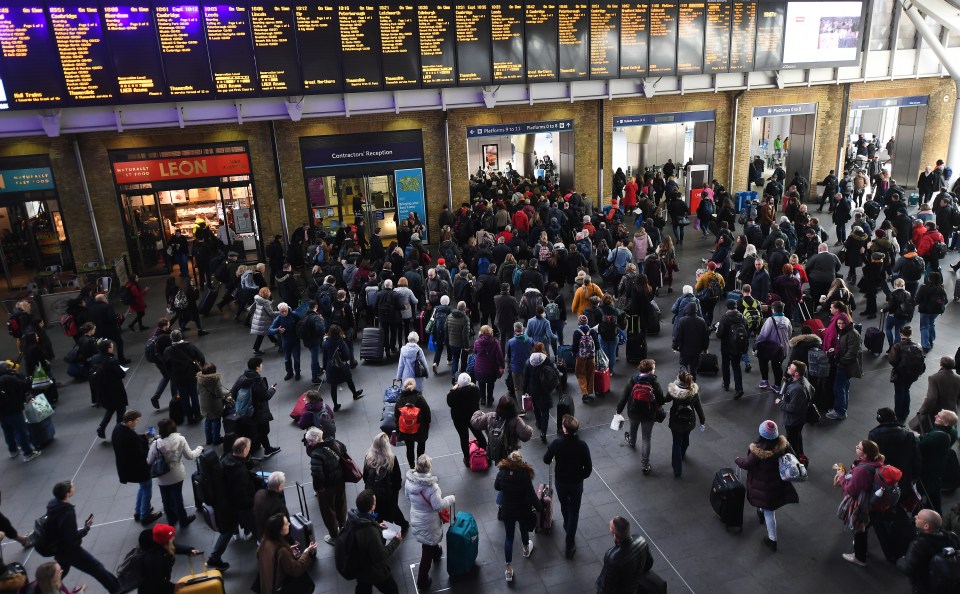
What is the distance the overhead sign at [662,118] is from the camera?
2253 centimetres

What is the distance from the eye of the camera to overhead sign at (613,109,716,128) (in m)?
22.5

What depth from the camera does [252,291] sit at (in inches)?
552

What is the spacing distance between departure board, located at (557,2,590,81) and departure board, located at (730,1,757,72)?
16.1 ft

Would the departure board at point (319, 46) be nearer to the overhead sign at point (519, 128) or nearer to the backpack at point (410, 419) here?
the overhead sign at point (519, 128)

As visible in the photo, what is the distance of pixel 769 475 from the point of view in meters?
6.93

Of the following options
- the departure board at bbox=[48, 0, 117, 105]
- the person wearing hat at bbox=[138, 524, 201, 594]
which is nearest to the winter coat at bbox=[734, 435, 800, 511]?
the person wearing hat at bbox=[138, 524, 201, 594]

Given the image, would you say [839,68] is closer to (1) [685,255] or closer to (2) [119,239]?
(1) [685,255]

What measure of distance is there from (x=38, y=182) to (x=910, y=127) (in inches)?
1193

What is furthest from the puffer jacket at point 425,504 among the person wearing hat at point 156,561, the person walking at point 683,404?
the person walking at point 683,404

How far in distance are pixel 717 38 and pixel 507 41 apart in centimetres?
681

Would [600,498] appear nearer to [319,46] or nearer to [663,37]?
[319,46]

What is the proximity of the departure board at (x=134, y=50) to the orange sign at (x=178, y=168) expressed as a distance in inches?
105

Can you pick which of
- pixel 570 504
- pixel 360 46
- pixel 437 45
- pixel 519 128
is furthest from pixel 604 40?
pixel 570 504

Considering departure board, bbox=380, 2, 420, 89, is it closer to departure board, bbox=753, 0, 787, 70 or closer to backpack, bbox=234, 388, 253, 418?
departure board, bbox=753, 0, 787, 70
